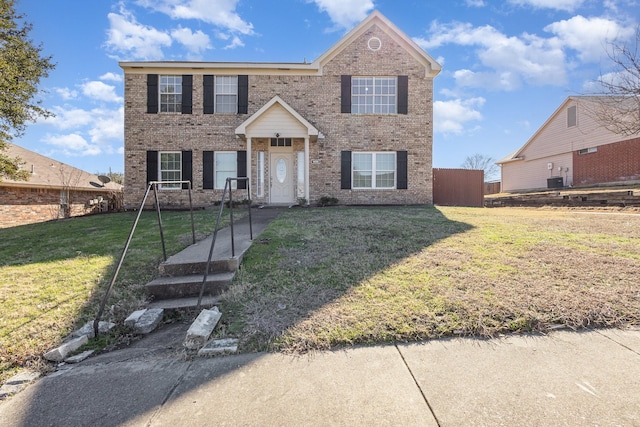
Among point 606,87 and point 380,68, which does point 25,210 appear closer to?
point 380,68

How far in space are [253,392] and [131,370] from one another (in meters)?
1.11

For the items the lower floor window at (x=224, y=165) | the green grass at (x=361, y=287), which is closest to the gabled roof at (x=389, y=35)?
the lower floor window at (x=224, y=165)

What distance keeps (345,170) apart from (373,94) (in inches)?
133

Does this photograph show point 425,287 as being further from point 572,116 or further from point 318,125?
point 572,116

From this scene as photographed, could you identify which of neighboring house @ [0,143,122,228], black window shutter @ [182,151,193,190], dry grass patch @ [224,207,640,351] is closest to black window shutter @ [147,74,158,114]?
black window shutter @ [182,151,193,190]

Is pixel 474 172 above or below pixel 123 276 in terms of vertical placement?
above

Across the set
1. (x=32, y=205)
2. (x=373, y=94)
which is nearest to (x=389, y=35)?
(x=373, y=94)

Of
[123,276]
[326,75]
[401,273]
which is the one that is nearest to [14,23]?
[326,75]

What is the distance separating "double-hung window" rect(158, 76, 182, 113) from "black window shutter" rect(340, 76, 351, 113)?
668 cm

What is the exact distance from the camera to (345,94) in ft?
42.7

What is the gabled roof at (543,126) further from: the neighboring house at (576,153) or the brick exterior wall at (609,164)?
the brick exterior wall at (609,164)

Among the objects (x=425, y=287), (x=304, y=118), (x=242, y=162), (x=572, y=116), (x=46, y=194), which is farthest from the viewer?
(x=572, y=116)

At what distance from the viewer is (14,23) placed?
1161 cm

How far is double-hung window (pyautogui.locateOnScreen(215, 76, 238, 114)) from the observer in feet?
42.9
